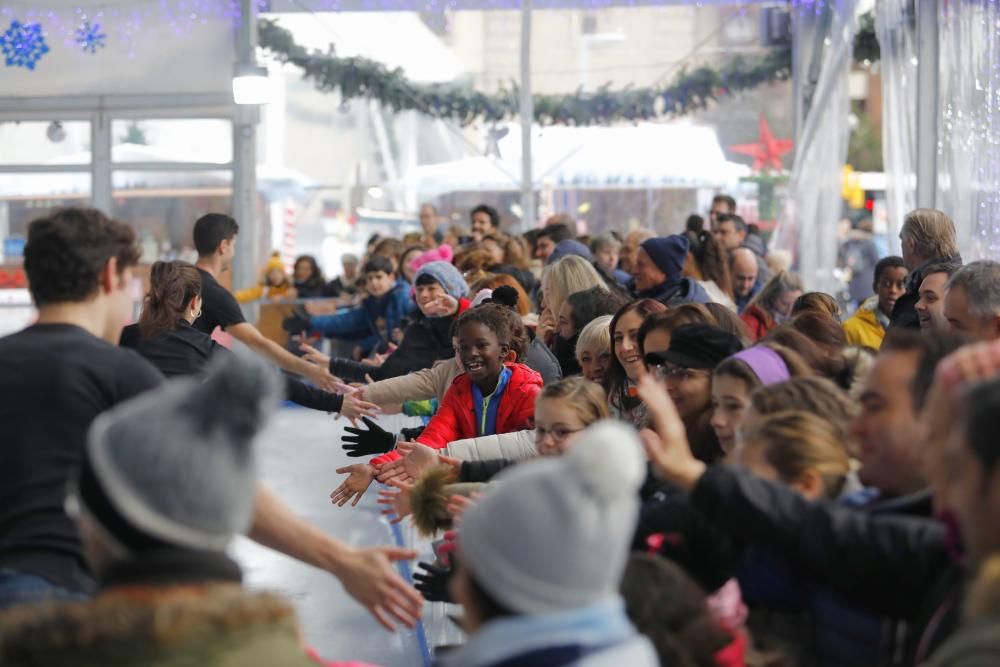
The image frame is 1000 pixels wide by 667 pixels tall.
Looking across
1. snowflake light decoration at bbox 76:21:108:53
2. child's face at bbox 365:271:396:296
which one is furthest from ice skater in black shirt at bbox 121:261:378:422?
snowflake light decoration at bbox 76:21:108:53

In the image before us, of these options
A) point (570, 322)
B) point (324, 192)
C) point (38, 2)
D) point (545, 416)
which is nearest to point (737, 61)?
point (324, 192)

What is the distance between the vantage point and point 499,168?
17.0 meters

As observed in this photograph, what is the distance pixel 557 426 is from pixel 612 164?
14.6 metres

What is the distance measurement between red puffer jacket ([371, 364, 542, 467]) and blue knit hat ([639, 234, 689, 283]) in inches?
86.2

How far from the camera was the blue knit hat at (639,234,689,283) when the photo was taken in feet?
24.8

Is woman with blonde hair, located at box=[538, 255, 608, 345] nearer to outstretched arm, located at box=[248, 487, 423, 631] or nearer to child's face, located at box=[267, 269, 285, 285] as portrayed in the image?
outstretched arm, located at box=[248, 487, 423, 631]

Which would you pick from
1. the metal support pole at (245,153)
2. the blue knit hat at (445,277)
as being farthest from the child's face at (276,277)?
the blue knit hat at (445,277)

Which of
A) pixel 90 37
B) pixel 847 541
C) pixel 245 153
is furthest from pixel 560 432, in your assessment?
pixel 90 37

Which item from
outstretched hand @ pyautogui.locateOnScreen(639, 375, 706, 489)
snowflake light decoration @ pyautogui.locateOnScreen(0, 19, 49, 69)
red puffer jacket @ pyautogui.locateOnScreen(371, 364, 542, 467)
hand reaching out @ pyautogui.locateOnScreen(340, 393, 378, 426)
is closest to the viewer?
outstretched hand @ pyautogui.locateOnScreen(639, 375, 706, 489)

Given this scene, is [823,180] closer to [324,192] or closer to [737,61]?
[737,61]

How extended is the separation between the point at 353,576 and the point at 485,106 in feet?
48.5

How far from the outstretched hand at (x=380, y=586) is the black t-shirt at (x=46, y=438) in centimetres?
54

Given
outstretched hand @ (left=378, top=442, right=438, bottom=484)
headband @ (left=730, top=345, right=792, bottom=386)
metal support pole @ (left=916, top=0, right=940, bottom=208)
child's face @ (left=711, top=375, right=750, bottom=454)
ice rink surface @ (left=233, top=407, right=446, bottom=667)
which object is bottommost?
ice rink surface @ (left=233, top=407, right=446, bottom=667)

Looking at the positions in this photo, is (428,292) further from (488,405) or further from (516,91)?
(516,91)
